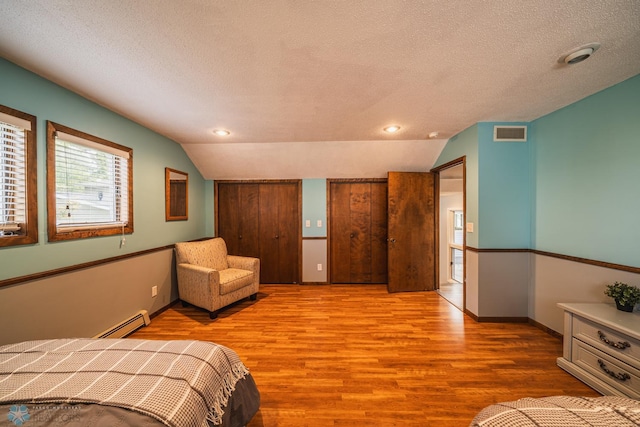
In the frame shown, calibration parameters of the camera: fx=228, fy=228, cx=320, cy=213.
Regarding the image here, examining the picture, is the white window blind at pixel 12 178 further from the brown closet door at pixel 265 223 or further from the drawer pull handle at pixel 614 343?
the drawer pull handle at pixel 614 343

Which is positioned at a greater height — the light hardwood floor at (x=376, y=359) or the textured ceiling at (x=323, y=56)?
the textured ceiling at (x=323, y=56)

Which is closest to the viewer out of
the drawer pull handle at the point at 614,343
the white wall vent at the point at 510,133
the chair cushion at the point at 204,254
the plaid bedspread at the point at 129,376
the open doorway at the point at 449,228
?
the plaid bedspread at the point at 129,376

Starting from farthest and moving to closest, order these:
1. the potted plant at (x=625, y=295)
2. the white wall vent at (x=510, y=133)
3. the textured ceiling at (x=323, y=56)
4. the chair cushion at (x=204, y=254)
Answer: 1. the chair cushion at (x=204, y=254)
2. the white wall vent at (x=510, y=133)
3. the potted plant at (x=625, y=295)
4. the textured ceiling at (x=323, y=56)

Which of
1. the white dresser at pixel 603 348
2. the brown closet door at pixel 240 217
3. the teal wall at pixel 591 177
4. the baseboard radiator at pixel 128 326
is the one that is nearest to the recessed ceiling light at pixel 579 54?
the teal wall at pixel 591 177

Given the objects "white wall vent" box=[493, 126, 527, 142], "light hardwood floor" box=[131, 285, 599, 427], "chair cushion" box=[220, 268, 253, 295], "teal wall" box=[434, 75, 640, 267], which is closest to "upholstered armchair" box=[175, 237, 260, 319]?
"chair cushion" box=[220, 268, 253, 295]

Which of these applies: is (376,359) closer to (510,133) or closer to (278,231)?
(278,231)

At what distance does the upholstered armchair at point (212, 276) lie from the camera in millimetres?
2775

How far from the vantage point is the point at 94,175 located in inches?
85.8

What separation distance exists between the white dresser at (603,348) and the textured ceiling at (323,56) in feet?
5.94

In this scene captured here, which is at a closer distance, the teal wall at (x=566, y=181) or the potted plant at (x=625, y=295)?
the potted plant at (x=625, y=295)

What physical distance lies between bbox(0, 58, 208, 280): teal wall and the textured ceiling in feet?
0.39

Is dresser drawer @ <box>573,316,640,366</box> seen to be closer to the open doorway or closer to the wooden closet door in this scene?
the open doorway

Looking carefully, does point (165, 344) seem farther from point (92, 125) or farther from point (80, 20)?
point (92, 125)

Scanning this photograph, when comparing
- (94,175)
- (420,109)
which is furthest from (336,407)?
(94,175)
